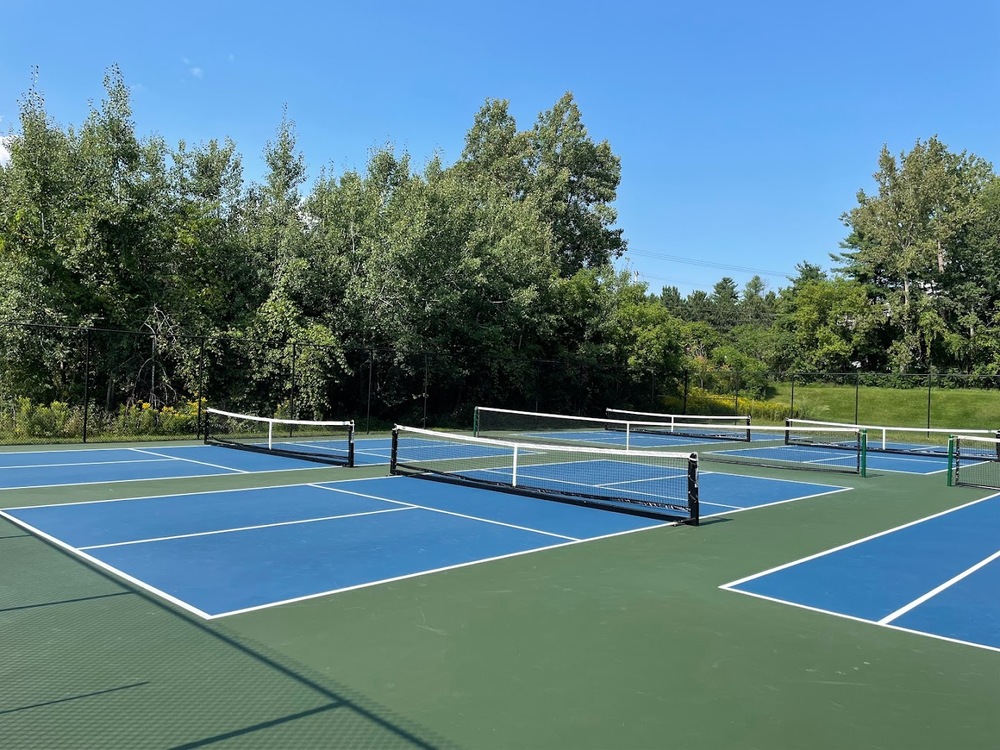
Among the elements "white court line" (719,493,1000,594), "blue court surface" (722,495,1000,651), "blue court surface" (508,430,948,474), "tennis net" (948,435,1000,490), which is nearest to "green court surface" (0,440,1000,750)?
"white court line" (719,493,1000,594)

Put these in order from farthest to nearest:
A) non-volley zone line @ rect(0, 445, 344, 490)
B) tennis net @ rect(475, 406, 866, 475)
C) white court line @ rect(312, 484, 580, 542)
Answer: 1. tennis net @ rect(475, 406, 866, 475)
2. non-volley zone line @ rect(0, 445, 344, 490)
3. white court line @ rect(312, 484, 580, 542)

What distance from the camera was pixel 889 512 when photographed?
1102 cm

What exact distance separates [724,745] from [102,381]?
912 inches

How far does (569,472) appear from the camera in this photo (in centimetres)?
1523

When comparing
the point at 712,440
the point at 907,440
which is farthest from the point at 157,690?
the point at 907,440

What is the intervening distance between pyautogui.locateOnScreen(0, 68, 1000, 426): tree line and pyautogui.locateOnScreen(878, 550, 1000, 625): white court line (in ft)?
63.0

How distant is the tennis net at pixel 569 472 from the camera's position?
408 inches

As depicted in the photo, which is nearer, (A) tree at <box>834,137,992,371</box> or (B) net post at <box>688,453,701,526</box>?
(B) net post at <box>688,453,701,526</box>

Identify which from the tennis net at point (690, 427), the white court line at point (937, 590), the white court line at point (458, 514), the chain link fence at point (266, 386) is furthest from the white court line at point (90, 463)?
the white court line at point (937, 590)

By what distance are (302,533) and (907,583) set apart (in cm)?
637

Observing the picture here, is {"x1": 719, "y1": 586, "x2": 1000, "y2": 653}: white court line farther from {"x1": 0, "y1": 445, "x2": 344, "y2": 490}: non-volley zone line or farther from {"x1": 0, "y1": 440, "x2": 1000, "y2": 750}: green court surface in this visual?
{"x1": 0, "y1": 445, "x2": 344, "y2": 490}: non-volley zone line

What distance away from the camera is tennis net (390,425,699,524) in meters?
10.4

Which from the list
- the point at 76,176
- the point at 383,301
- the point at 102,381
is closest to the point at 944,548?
the point at 383,301

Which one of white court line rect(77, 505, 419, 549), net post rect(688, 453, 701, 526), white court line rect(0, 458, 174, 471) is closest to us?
white court line rect(77, 505, 419, 549)
